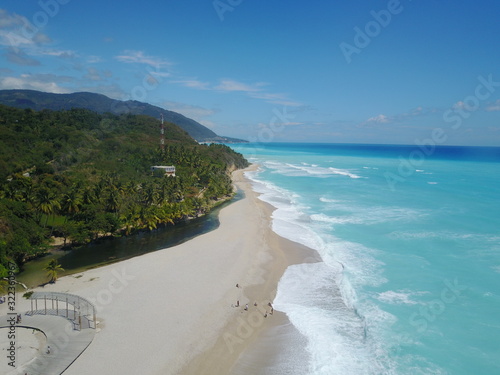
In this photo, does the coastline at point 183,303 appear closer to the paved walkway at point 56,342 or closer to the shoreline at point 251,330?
the shoreline at point 251,330

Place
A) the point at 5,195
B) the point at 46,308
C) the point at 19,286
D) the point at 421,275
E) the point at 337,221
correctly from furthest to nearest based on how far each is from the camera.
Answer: the point at 337,221 → the point at 5,195 → the point at 421,275 → the point at 19,286 → the point at 46,308

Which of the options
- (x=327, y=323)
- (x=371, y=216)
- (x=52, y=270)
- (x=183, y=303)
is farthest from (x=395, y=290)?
(x=52, y=270)

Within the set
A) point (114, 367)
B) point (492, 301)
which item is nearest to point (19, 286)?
point (114, 367)

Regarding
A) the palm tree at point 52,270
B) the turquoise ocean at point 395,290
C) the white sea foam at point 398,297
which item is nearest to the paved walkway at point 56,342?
the palm tree at point 52,270

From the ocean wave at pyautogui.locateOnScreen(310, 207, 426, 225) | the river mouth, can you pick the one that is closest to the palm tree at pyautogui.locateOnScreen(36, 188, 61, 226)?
the river mouth

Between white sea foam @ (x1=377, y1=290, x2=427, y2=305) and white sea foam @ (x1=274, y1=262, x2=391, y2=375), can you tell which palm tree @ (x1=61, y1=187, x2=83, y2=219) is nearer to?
white sea foam @ (x1=274, y1=262, x2=391, y2=375)

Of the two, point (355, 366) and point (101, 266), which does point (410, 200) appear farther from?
point (101, 266)
